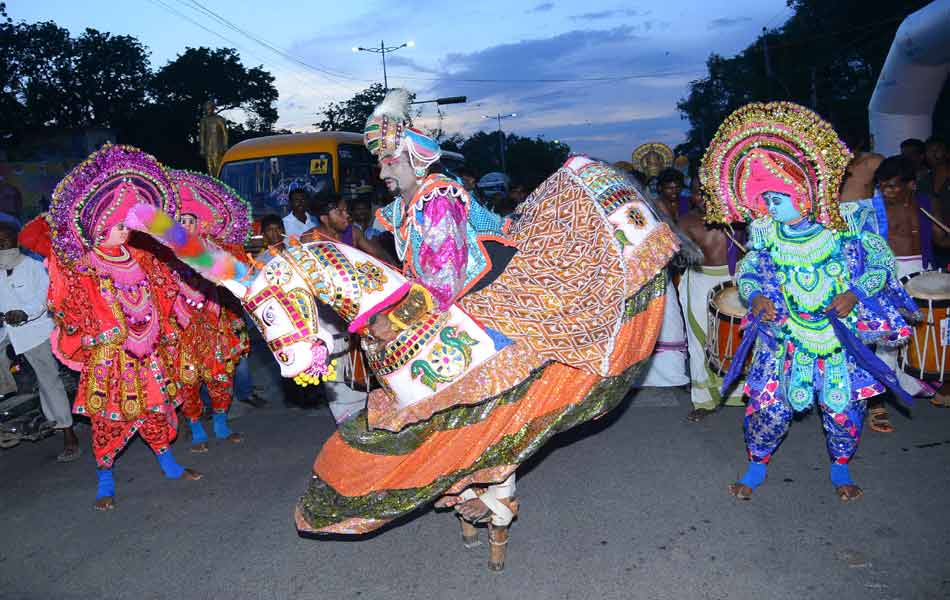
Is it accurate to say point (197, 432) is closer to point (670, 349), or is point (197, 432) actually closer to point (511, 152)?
point (670, 349)

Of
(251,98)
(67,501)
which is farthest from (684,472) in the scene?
(251,98)

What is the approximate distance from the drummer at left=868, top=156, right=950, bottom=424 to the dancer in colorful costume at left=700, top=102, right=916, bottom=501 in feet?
5.24

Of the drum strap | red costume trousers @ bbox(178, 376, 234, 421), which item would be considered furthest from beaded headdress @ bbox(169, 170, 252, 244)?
the drum strap

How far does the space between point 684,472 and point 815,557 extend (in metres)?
1.31

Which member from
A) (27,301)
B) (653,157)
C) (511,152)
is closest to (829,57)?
(653,157)

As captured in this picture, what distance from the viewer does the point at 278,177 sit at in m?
12.6

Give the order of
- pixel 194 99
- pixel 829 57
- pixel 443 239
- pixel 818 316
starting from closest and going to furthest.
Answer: pixel 443 239, pixel 818 316, pixel 829 57, pixel 194 99

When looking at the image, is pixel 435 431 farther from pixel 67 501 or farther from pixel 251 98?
pixel 251 98

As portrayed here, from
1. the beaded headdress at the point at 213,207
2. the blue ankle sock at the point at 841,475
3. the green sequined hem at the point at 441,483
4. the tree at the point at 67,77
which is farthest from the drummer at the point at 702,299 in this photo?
the tree at the point at 67,77

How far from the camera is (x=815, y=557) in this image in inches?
147

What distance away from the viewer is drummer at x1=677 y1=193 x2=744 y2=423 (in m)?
5.98

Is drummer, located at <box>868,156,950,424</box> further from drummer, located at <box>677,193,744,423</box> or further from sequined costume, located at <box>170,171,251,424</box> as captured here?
sequined costume, located at <box>170,171,251,424</box>

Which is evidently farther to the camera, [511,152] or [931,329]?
[511,152]

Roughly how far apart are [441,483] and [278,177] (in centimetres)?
1008
